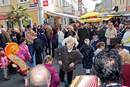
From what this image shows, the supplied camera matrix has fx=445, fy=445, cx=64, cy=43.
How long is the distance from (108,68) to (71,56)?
644cm

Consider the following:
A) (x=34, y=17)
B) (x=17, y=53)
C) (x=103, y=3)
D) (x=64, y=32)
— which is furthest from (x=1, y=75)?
(x=103, y=3)

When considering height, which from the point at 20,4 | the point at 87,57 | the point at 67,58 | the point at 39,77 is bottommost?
the point at 20,4

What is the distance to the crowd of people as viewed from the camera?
4.20 metres

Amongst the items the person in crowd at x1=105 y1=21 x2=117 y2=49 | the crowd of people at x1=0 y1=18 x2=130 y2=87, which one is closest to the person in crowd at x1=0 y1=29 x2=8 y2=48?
the crowd of people at x1=0 y1=18 x2=130 y2=87

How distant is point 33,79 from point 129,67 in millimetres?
3088

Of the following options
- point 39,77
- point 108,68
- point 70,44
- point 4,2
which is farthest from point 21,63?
point 4,2

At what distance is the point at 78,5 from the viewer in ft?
196

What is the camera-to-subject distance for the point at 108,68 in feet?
13.8

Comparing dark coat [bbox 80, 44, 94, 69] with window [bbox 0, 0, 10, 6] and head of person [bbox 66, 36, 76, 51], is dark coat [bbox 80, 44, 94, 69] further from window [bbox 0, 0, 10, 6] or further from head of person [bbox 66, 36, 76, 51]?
window [bbox 0, 0, 10, 6]

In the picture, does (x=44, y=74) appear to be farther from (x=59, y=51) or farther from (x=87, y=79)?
(x=59, y=51)

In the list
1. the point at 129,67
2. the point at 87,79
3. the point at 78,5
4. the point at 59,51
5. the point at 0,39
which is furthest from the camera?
the point at 78,5

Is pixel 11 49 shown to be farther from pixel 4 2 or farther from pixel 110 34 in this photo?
pixel 4 2

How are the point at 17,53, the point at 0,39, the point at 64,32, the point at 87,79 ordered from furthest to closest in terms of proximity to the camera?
the point at 64,32 → the point at 0,39 → the point at 17,53 → the point at 87,79

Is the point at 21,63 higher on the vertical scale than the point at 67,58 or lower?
lower
